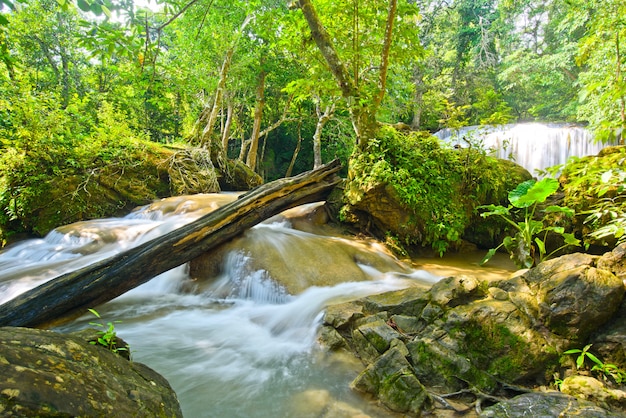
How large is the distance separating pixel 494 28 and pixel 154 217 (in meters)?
23.8

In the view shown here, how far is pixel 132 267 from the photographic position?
12.9 ft

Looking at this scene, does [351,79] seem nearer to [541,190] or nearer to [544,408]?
[541,190]

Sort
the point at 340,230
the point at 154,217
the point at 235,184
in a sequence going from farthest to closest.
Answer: the point at 235,184, the point at 154,217, the point at 340,230

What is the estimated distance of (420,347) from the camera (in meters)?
2.46

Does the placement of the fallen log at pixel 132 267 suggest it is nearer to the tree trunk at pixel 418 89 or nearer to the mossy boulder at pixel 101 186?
the mossy boulder at pixel 101 186

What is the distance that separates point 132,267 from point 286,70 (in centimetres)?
1152

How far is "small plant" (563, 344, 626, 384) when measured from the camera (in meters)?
2.02

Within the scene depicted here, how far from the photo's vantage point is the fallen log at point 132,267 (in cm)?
333

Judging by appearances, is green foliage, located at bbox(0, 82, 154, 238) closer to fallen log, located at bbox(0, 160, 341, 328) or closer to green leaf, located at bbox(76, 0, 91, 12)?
fallen log, located at bbox(0, 160, 341, 328)

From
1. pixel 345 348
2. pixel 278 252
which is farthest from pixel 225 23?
pixel 345 348

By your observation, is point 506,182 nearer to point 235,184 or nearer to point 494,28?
point 235,184

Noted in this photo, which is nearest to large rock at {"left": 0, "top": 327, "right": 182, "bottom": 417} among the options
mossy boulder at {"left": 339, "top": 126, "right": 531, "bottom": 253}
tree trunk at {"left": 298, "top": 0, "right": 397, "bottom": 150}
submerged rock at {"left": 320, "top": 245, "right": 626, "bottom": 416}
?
submerged rock at {"left": 320, "top": 245, "right": 626, "bottom": 416}

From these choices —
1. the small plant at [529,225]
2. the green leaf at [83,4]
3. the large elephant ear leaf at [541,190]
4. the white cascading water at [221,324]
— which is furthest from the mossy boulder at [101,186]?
the large elephant ear leaf at [541,190]

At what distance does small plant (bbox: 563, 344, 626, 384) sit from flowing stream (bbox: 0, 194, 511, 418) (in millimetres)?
1411
